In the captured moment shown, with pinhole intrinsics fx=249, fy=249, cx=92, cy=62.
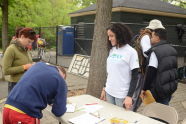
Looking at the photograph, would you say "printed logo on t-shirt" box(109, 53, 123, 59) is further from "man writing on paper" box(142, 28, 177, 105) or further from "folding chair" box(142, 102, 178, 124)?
"folding chair" box(142, 102, 178, 124)

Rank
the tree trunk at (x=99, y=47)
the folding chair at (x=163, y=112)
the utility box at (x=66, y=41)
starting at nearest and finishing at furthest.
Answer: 1. the folding chair at (x=163, y=112)
2. the tree trunk at (x=99, y=47)
3. the utility box at (x=66, y=41)

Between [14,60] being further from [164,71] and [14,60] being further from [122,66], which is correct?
[164,71]

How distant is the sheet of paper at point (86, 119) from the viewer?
2.61 meters

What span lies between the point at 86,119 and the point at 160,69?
129 centimetres

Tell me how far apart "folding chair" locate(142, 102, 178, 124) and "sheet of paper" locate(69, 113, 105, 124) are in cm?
78

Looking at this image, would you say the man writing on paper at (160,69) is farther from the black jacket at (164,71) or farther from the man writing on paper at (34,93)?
the man writing on paper at (34,93)

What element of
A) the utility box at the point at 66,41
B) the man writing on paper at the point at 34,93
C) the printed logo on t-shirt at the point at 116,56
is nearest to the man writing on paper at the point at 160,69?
the printed logo on t-shirt at the point at 116,56

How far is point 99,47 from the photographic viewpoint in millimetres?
5535

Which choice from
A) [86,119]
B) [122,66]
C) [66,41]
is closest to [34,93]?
[86,119]

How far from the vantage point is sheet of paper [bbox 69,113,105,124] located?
2.61m

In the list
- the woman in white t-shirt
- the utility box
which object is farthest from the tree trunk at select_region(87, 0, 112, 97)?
the utility box

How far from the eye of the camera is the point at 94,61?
563cm

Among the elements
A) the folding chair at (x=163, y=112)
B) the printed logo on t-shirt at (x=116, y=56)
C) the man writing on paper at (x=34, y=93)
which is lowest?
the folding chair at (x=163, y=112)

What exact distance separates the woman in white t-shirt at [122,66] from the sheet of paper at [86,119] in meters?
0.51
